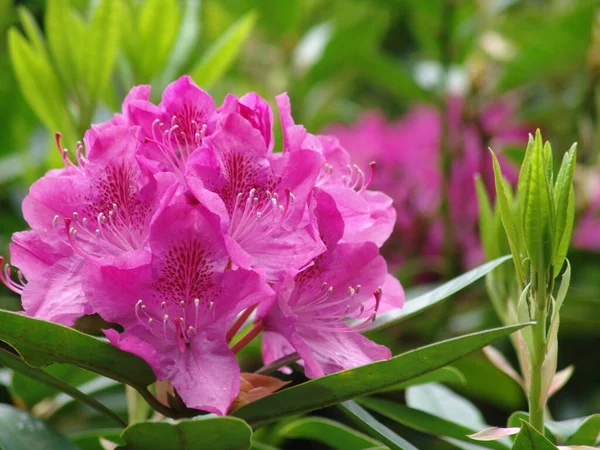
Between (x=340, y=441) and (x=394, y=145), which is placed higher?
(x=394, y=145)

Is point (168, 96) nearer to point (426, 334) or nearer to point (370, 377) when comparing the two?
point (370, 377)

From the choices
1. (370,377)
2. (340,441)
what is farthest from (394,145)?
(370,377)

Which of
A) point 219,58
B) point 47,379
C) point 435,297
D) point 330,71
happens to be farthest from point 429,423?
point 330,71

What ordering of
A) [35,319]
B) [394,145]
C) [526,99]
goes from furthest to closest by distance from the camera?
1. [526,99]
2. [394,145]
3. [35,319]

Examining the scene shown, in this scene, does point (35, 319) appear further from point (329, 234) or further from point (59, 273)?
point (329, 234)

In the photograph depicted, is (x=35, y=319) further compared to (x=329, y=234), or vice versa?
(x=329, y=234)

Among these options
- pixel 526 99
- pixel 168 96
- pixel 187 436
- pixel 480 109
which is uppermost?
pixel 526 99

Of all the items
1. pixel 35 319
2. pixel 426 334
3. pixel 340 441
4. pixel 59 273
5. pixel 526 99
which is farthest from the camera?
pixel 526 99

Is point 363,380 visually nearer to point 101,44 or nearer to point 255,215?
point 255,215
